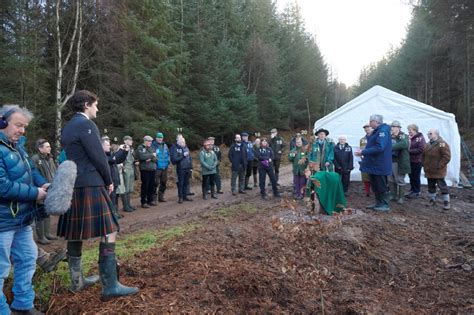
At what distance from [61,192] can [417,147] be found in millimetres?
9401

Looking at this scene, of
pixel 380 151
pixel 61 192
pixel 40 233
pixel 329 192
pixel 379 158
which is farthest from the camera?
pixel 379 158

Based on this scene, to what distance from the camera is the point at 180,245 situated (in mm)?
4848

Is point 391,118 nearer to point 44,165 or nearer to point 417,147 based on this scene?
point 417,147

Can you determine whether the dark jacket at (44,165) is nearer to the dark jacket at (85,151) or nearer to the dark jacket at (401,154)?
the dark jacket at (85,151)

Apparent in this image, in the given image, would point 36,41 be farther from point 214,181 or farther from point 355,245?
point 355,245

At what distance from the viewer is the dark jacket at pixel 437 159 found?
8.59 meters

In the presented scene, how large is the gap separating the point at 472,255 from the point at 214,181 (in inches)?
289

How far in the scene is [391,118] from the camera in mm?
12359

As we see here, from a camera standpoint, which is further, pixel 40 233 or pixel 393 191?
pixel 393 191

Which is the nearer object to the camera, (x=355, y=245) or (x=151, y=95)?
(x=355, y=245)

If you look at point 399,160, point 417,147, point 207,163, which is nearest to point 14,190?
point 207,163

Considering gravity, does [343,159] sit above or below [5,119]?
below

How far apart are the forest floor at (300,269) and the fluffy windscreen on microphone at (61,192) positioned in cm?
95

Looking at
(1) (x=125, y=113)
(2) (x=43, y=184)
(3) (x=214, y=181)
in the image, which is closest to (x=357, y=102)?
(3) (x=214, y=181)
